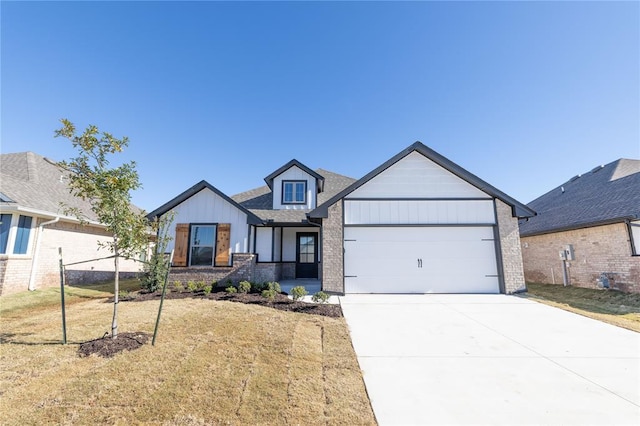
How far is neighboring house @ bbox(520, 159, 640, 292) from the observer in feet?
30.7

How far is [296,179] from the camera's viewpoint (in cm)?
1420

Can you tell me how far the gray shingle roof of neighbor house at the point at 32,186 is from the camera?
945cm

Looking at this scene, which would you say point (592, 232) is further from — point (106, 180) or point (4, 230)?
point (4, 230)

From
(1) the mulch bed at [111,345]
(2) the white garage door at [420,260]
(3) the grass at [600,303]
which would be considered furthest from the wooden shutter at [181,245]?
(3) the grass at [600,303]

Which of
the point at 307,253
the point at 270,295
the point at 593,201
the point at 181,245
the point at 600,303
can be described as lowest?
the point at 600,303

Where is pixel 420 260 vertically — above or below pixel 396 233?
below

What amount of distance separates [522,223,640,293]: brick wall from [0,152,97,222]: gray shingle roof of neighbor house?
1921 cm

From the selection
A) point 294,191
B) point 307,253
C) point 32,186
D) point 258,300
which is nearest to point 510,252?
point 307,253

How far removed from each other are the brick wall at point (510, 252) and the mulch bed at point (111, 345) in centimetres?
1153

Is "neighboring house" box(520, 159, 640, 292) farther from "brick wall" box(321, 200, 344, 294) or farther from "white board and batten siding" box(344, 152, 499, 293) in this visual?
"brick wall" box(321, 200, 344, 294)

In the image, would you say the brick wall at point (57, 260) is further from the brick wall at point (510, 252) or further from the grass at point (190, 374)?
the brick wall at point (510, 252)

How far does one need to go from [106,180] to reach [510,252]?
41.2 feet

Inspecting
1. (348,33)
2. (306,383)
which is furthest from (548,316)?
(348,33)

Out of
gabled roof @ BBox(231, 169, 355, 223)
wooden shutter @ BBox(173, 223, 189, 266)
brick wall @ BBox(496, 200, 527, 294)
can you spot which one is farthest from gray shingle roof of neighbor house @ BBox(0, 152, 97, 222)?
brick wall @ BBox(496, 200, 527, 294)
